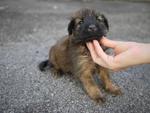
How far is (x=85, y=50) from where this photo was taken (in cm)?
336

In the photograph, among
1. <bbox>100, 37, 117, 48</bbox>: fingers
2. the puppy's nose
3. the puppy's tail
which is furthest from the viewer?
the puppy's tail

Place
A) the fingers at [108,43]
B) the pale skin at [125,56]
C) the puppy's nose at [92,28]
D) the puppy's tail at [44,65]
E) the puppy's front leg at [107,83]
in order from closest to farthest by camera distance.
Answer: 1. the pale skin at [125,56]
2. the fingers at [108,43]
3. the puppy's nose at [92,28]
4. the puppy's front leg at [107,83]
5. the puppy's tail at [44,65]

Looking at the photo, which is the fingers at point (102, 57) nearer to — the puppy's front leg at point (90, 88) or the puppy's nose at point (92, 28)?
the puppy's nose at point (92, 28)

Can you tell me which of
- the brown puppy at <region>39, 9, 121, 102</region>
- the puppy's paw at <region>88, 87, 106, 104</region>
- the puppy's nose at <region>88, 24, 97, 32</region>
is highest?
the puppy's nose at <region>88, 24, 97, 32</region>

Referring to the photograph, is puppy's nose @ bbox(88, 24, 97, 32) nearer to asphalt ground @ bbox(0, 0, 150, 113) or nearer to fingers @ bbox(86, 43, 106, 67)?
fingers @ bbox(86, 43, 106, 67)

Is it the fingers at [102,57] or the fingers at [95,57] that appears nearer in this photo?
the fingers at [102,57]

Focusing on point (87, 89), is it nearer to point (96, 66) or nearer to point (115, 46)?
point (96, 66)

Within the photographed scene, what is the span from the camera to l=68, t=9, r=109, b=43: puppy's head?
3.08 m

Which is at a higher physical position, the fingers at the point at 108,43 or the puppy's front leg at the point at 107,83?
the fingers at the point at 108,43

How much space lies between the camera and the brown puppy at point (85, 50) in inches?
123

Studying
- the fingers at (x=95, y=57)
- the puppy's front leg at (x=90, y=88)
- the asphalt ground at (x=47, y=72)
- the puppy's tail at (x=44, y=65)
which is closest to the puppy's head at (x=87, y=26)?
the fingers at (x=95, y=57)

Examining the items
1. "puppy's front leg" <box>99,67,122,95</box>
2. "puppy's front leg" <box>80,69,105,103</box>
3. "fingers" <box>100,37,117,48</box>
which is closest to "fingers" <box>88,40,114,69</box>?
"fingers" <box>100,37,117,48</box>

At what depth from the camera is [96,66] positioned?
11.3 ft

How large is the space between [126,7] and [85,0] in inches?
51.5
